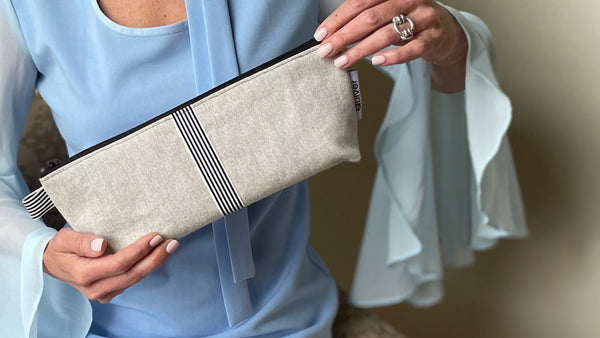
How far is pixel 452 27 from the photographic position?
0.93 metres

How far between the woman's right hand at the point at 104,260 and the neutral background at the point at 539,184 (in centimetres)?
70

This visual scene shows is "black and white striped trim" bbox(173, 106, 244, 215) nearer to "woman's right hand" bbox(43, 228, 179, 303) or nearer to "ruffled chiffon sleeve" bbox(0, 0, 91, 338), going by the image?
"woman's right hand" bbox(43, 228, 179, 303)

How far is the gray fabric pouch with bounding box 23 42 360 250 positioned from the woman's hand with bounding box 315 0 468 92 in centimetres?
2

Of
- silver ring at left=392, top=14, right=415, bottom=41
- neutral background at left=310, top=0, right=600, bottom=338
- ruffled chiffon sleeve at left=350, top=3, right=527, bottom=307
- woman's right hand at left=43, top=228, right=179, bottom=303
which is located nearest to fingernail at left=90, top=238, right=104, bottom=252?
woman's right hand at left=43, top=228, right=179, bottom=303

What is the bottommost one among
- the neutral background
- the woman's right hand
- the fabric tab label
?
the neutral background

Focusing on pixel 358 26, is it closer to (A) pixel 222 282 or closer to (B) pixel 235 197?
(B) pixel 235 197

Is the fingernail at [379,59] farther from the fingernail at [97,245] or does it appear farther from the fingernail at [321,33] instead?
the fingernail at [97,245]

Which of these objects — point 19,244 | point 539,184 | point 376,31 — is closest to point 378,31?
point 376,31

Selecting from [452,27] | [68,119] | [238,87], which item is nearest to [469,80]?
[452,27]

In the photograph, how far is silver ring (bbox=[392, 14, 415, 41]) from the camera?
0.82m

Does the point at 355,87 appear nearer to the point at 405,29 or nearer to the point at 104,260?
the point at 405,29

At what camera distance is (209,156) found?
78 cm

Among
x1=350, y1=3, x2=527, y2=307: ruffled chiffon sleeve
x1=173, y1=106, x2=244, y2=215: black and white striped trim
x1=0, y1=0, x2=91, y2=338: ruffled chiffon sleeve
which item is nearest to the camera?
x1=173, y1=106, x2=244, y2=215: black and white striped trim

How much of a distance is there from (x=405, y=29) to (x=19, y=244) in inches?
19.7
